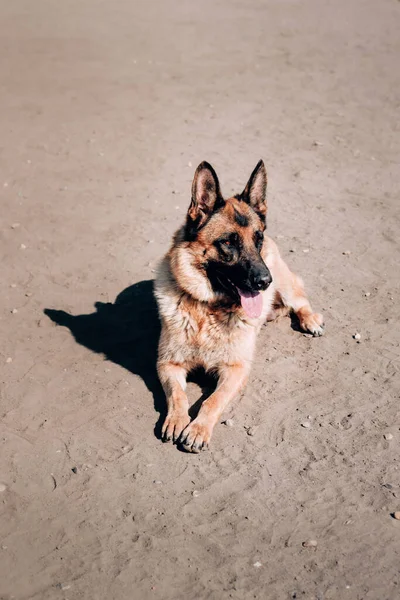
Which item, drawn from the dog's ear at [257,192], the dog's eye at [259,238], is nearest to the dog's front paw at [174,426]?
the dog's eye at [259,238]

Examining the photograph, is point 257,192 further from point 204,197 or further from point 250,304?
point 250,304

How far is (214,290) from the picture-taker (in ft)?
18.1

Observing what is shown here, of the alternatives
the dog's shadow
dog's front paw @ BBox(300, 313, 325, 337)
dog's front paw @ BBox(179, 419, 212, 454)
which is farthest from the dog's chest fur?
dog's front paw @ BBox(300, 313, 325, 337)

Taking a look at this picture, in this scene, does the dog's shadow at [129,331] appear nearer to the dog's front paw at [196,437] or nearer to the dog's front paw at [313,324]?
the dog's front paw at [196,437]

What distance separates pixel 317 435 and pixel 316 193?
469 cm

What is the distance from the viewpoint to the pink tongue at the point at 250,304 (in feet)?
17.8

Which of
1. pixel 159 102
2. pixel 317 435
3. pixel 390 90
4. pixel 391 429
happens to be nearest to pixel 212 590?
pixel 317 435

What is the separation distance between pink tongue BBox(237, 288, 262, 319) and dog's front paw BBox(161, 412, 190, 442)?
101 centimetres

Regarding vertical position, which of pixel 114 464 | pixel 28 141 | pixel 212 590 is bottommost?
pixel 28 141

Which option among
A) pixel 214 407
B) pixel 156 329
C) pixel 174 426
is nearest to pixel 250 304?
pixel 214 407

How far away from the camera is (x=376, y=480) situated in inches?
178

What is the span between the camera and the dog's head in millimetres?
5330

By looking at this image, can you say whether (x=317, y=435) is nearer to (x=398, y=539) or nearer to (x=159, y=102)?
(x=398, y=539)

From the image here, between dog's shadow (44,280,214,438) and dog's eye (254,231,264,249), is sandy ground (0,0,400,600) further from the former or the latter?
dog's eye (254,231,264,249)
